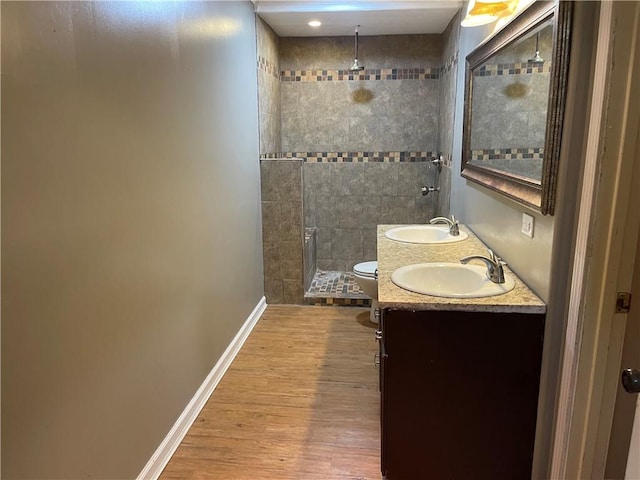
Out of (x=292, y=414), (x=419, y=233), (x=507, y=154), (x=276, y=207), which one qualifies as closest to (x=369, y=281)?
(x=419, y=233)

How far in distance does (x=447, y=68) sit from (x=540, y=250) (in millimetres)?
2642

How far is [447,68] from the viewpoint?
3865 mm

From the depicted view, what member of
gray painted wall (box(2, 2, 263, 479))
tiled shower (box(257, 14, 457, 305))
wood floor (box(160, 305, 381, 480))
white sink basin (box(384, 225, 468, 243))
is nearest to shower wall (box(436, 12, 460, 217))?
tiled shower (box(257, 14, 457, 305))

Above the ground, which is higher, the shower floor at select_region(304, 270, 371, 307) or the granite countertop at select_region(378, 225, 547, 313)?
the granite countertop at select_region(378, 225, 547, 313)

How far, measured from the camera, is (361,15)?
360cm

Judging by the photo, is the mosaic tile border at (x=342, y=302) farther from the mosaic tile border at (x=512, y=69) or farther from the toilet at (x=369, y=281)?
the mosaic tile border at (x=512, y=69)

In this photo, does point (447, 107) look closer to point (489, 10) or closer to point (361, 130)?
point (361, 130)

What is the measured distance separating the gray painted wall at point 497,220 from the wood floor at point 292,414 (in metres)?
1.04

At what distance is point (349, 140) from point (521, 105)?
2.64 meters

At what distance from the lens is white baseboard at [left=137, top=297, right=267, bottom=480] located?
1961 millimetres

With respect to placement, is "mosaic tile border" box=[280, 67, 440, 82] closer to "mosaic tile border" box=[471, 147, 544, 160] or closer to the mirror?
the mirror

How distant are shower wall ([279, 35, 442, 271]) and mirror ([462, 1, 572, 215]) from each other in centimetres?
161

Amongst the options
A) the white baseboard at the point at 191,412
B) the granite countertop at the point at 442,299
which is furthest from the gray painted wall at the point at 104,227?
the granite countertop at the point at 442,299

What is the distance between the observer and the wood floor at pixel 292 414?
6.72ft
